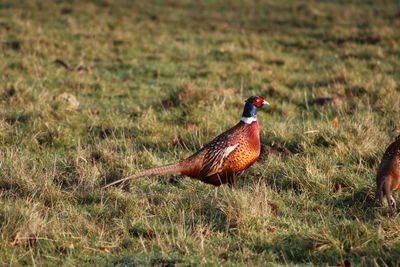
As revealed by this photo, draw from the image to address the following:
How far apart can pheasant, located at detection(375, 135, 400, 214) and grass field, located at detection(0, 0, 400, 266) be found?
0.14 m

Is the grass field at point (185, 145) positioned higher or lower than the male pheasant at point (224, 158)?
lower

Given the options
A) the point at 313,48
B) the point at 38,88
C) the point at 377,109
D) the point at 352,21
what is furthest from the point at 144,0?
the point at 377,109

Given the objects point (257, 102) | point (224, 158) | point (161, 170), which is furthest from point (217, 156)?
point (257, 102)

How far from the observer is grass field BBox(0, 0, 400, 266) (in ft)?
11.8

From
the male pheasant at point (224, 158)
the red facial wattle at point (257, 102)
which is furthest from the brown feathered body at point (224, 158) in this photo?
the red facial wattle at point (257, 102)

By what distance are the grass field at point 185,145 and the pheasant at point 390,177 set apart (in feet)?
0.47

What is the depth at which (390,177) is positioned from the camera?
401 cm

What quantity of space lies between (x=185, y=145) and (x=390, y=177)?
2450mm

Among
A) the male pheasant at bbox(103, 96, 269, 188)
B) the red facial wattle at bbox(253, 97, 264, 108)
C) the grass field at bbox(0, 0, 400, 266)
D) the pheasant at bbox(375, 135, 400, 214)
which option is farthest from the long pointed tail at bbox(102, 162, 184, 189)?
the pheasant at bbox(375, 135, 400, 214)

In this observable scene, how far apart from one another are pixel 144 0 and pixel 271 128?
17217 millimetres

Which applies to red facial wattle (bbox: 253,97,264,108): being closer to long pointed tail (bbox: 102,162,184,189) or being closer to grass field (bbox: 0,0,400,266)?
grass field (bbox: 0,0,400,266)

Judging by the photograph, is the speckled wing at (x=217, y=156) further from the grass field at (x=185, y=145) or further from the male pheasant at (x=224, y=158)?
the grass field at (x=185, y=145)

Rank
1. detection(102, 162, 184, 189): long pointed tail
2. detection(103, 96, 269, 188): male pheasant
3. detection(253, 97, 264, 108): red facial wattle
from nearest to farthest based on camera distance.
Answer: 1. detection(102, 162, 184, 189): long pointed tail
2. detection(103, 96, 269, 188): male pheasant
3. detection(253, 97, 264, 108): red facial wattle

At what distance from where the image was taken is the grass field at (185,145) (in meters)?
3.59
